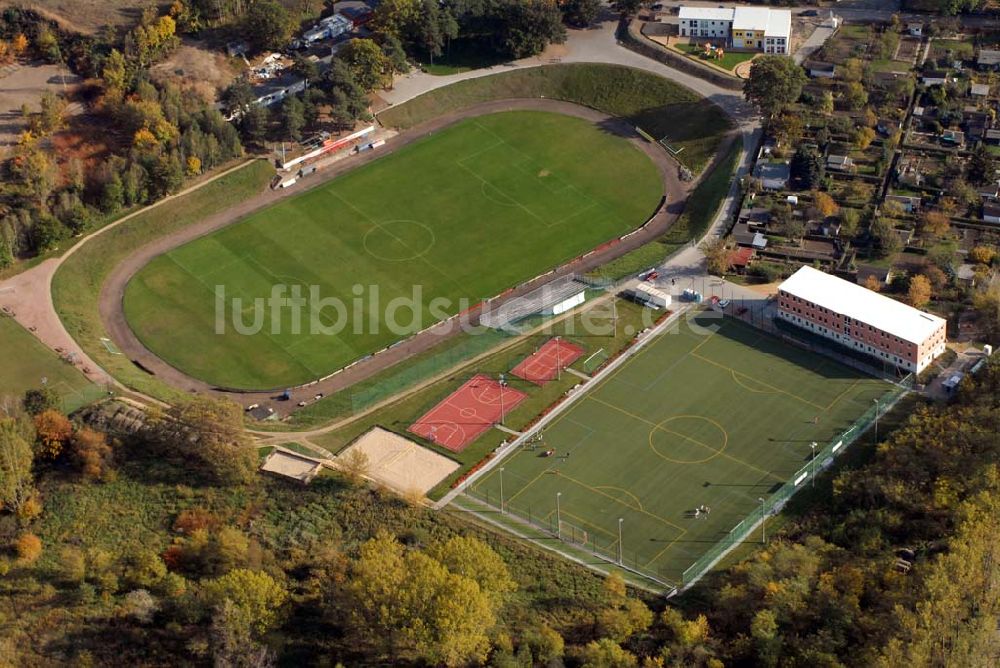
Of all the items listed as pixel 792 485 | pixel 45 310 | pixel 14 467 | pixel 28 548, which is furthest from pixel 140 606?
pixel 792 485

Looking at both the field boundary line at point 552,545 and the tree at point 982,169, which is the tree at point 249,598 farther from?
the tree at point 982,169

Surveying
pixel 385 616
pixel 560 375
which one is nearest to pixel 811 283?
pixel 560 375

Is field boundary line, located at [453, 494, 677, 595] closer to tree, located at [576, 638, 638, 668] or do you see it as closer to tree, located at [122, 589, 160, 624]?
tree, located at [576, 638, 638, 668]

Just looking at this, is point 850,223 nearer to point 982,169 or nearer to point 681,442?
point 982,169

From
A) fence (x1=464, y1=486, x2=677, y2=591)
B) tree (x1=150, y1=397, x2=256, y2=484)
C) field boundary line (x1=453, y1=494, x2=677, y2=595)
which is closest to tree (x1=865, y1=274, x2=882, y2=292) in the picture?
fence (x1=464, y1=486, x2=677, y2=591)

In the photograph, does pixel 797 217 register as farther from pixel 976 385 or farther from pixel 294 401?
pixel 294 401

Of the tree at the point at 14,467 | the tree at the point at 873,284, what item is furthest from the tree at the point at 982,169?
the tree at the point at 14,467
